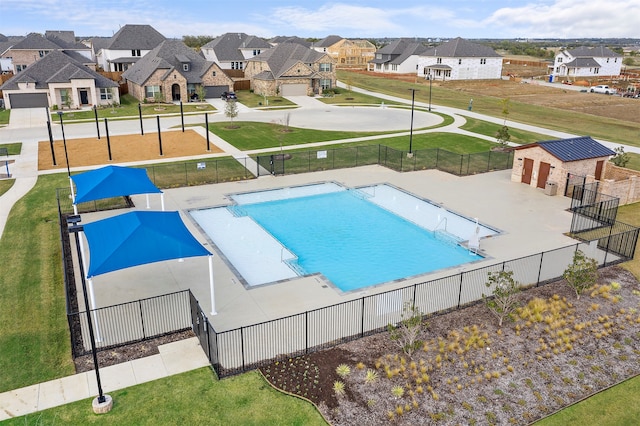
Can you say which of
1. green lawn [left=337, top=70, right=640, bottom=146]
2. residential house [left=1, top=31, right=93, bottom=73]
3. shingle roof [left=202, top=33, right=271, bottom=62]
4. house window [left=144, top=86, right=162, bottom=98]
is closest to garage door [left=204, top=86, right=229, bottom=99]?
house window [left=144, top=86, right=162, bottom=98]

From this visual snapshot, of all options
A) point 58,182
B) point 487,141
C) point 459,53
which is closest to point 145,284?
point 58,182

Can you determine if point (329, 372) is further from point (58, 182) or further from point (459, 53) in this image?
point (459, 53)

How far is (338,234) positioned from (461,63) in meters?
92.6

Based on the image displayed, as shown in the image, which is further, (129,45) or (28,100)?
(129,45)

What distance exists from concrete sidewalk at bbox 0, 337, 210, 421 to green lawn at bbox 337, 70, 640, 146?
161 feet

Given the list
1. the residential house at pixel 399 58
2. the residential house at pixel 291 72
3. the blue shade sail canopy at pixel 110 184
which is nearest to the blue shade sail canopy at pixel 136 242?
the blue shade sail canopy at pixel 110 184

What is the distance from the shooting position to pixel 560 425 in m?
13.6

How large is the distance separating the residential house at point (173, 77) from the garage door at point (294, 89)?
8.09 meters

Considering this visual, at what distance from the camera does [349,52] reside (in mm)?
149750

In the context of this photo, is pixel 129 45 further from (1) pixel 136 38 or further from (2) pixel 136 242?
(2) pixel 136 242

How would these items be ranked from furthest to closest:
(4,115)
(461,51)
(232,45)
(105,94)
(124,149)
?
(461,51), (232,45), (105,94), (4,115), (124,149)

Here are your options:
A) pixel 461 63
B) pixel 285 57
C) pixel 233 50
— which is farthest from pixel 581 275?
pixel 461 63

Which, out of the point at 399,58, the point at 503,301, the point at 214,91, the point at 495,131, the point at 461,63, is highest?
the point at 399,58

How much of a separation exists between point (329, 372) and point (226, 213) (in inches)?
624
